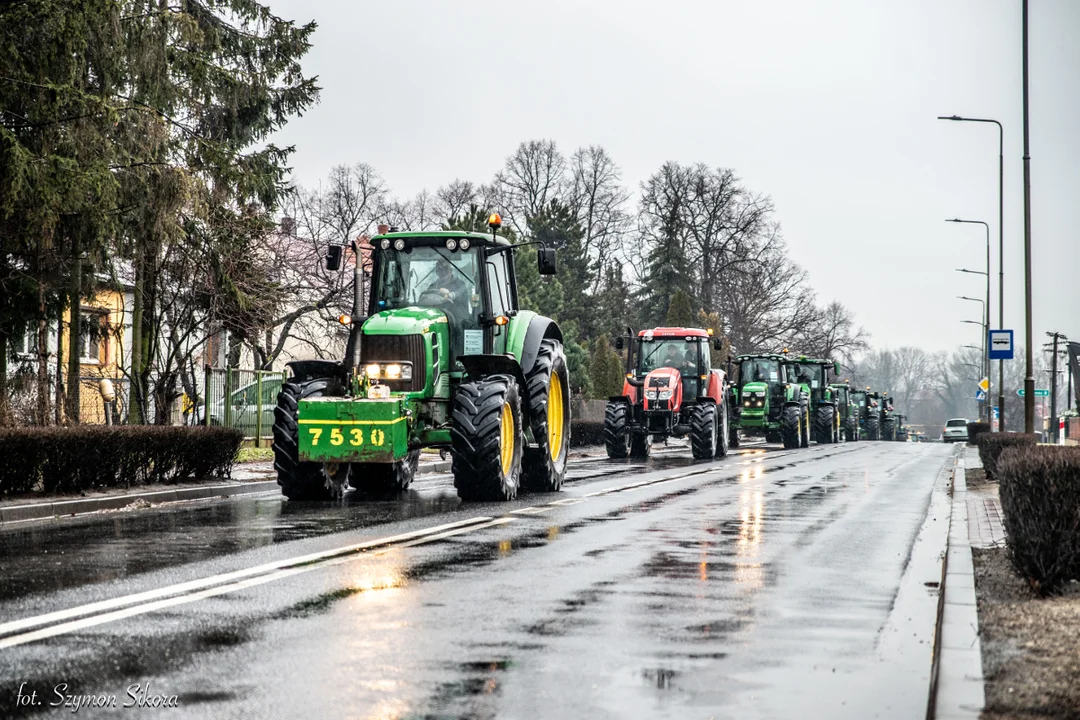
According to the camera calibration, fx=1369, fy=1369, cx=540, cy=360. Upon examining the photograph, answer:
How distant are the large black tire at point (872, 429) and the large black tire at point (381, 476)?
2261 inches

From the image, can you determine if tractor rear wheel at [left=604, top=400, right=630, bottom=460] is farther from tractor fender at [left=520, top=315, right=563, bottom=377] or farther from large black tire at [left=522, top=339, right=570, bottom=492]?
tractor fender at [left=520, top=315, right=563, bottom=377]

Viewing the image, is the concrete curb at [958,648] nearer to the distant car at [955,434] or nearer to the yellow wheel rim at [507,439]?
the yellow wheel rim at [507,439]

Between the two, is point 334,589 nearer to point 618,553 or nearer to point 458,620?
point 458,620

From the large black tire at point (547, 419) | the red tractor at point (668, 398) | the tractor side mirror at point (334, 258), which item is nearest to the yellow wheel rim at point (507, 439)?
the large black tire at point (547, 419)

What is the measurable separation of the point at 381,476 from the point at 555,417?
2838mm

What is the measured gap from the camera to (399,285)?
709 inches

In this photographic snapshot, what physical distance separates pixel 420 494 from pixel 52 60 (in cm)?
781

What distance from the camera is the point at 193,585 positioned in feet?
29.9

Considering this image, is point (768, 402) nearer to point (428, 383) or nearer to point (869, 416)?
point (428, 383)

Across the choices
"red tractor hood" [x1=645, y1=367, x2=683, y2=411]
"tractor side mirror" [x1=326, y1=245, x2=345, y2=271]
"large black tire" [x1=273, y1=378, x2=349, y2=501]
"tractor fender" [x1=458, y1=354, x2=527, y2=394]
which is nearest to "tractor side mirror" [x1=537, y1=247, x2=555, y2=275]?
"tractor fender" [x1=458, y1=354, x2=527, y2=394]

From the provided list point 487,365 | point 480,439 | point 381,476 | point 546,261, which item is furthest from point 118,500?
point 546,261

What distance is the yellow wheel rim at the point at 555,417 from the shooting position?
2006cm

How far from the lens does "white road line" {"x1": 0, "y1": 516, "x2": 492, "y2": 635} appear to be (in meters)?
7.62

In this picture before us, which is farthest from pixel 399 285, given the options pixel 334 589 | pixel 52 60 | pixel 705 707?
pixel 705 707
